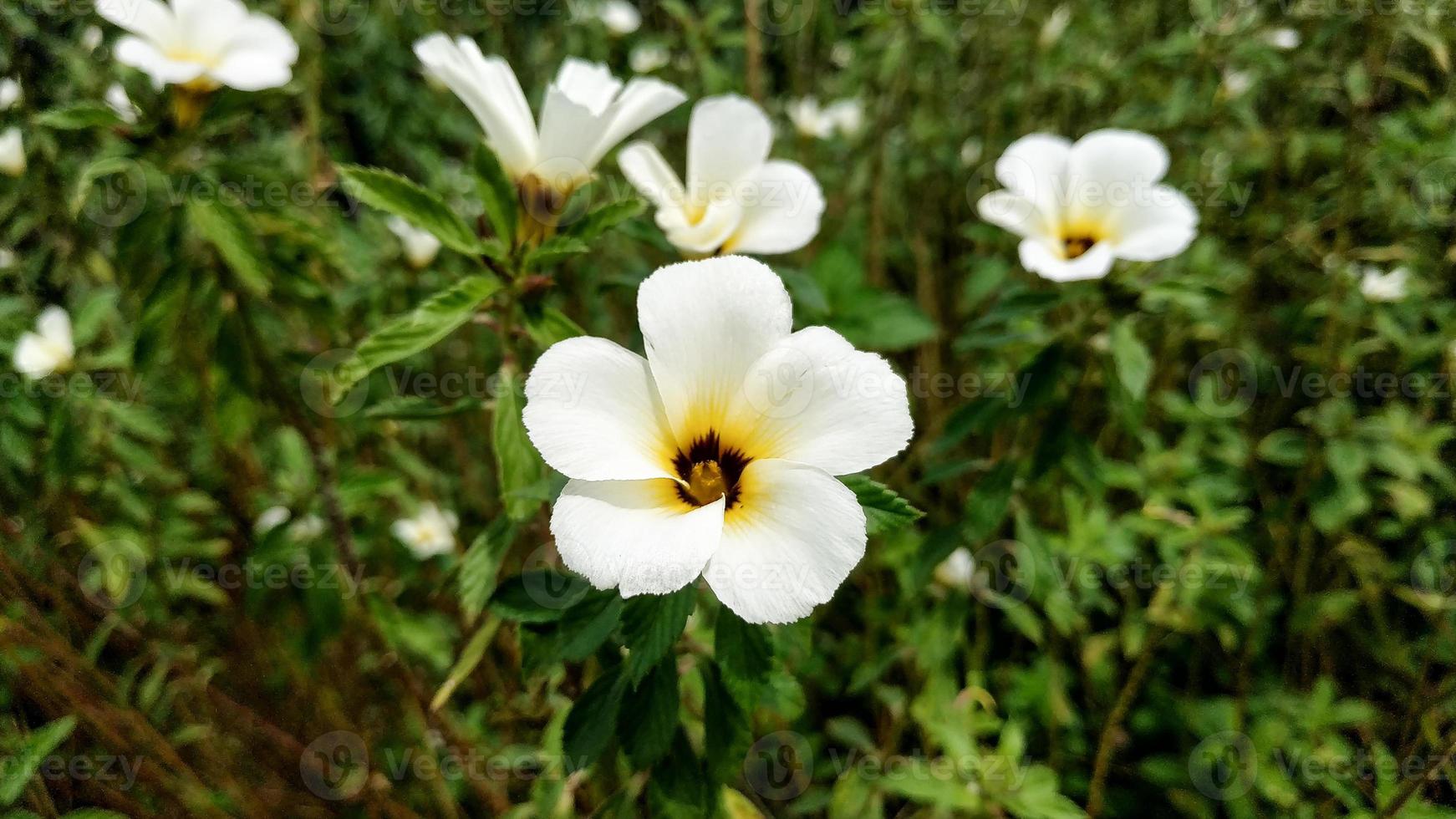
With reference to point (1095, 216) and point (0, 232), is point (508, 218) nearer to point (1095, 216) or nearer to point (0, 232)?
A: point (1095, 216)

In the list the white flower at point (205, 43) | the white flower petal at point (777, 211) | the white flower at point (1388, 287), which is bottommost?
the white flower at point (1388, 287)

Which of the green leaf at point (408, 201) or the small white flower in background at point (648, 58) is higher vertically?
the green leaf at point (408, 201)

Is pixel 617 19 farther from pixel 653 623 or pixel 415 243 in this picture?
pixel 653 623

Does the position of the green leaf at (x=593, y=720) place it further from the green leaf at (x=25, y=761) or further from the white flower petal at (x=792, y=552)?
the green leaf at (x=25, y=761)

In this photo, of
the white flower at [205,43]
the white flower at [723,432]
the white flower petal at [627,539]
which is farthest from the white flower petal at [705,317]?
the white flower at [205,43]

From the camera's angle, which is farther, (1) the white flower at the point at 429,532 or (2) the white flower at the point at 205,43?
(1) the white flower at the point at 429,532

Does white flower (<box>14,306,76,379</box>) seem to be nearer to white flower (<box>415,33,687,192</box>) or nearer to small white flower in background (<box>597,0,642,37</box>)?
white flower (<box>415,33,687,192</box>)
